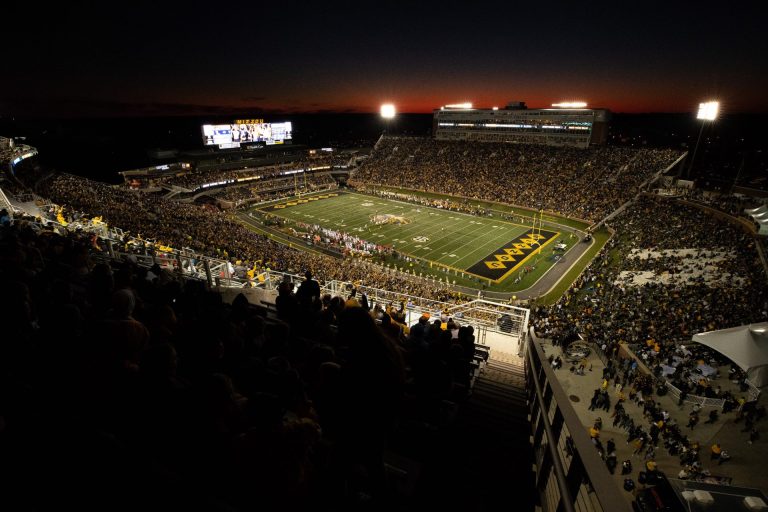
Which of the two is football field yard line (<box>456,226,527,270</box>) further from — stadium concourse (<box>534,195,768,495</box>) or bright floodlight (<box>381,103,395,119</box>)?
bright floodlight (<box>381,103,395,119</box>)

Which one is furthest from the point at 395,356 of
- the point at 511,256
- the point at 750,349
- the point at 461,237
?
the point at 461,237

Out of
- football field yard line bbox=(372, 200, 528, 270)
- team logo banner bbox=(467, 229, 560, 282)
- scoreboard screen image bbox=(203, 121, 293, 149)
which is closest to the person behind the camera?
team logo banner bbox=(467, 229, 560, 282)

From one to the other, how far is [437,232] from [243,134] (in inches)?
1819

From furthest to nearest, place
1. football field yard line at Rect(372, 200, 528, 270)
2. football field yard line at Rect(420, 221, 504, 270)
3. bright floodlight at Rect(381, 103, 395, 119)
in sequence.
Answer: bright floodlight at Rect(381, 103, 395, 119) < football field yard line at Rect(372, 200, 528, 270) < football field yard line at Rect(420, 221, 504, 270)

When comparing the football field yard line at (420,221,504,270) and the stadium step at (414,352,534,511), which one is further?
the football field yard line at (420,221,504,270)

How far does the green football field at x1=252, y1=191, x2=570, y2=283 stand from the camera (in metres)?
32.7

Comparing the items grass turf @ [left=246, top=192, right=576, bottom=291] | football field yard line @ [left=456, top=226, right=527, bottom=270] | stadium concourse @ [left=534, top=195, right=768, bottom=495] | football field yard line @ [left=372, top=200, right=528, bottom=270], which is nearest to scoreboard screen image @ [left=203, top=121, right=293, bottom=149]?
grass turf @ [left=246, top=192, right=576, bottom=291]

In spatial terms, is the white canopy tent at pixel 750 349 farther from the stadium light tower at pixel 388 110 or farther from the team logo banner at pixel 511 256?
the stadium light tower at pixel 388 110

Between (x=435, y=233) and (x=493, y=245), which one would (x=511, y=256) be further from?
(x=435, y=233)

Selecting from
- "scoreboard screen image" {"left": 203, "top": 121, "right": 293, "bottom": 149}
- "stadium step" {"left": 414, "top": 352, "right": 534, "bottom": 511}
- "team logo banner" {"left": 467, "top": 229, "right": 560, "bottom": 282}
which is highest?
"scoreboard screen image" {"left": 203, "top": 121, "right": 293, "bottom": 149}

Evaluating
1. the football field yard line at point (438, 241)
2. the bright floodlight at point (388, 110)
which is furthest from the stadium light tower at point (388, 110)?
the football field yard line at point (438, 241)

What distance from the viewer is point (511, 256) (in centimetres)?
3366

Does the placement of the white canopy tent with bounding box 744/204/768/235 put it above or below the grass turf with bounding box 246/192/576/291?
above

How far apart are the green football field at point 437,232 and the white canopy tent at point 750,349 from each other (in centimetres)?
1906
